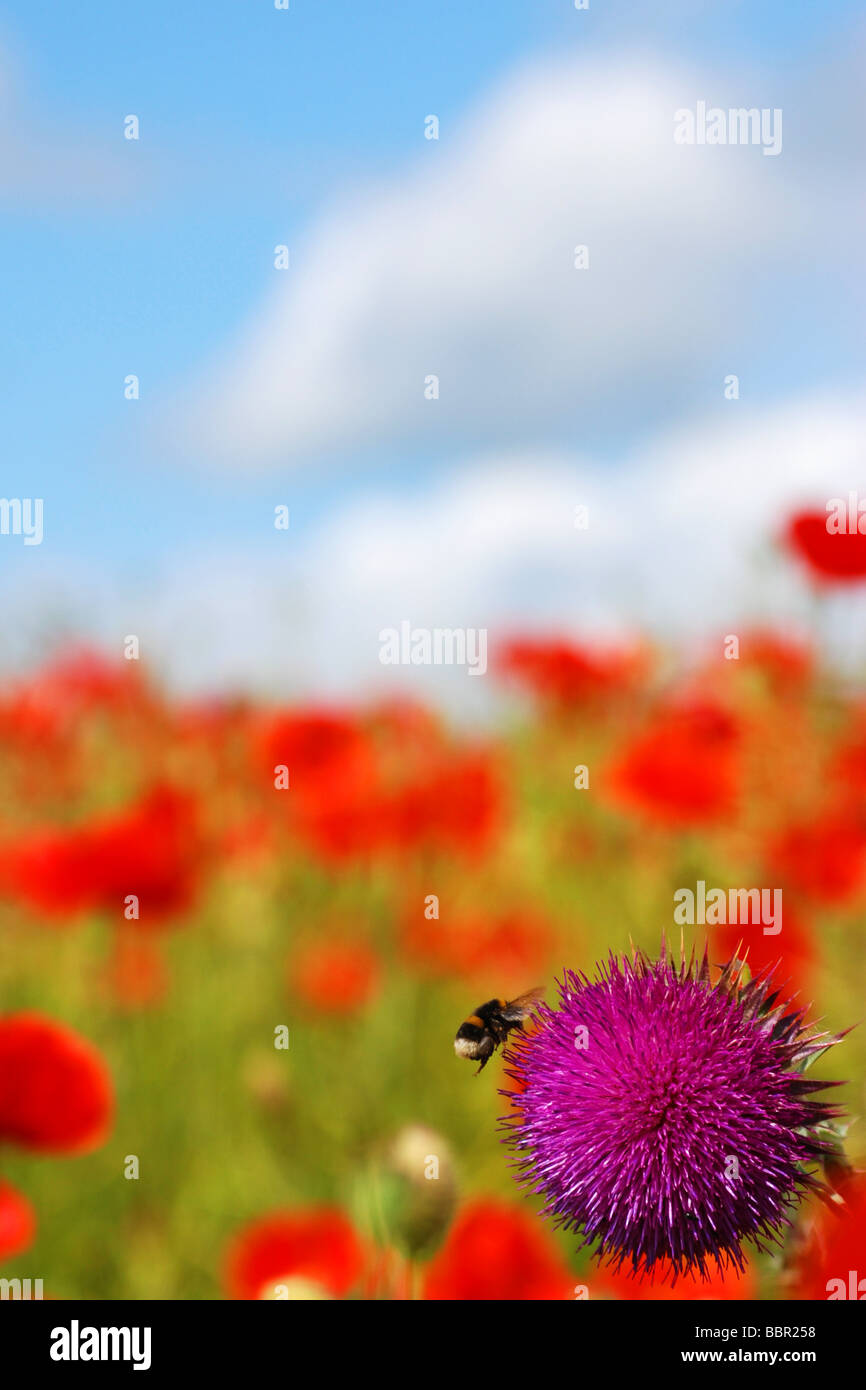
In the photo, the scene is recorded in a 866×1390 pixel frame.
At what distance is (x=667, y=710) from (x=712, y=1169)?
1.37m

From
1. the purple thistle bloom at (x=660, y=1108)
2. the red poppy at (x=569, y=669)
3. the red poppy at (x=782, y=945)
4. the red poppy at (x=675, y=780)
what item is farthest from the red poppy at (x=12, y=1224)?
the red poppy at (x=569, y=669)

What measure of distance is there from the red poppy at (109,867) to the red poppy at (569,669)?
21.3 inches

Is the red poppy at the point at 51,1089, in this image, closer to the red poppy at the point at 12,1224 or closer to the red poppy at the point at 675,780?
the red poppy at the point at 12,1224

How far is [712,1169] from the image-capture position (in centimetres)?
37

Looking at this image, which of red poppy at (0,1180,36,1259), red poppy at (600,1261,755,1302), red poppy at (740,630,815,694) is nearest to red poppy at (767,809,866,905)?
red poppy at (740,630,815,694)

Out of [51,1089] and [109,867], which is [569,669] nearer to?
[109,867]

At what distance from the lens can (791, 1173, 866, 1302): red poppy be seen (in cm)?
36

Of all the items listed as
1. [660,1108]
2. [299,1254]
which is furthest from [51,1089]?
[660,1108]

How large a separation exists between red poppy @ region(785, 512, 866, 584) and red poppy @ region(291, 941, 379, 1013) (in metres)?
0.69

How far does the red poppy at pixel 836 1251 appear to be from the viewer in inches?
14.2

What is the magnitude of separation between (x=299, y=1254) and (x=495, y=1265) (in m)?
0.13

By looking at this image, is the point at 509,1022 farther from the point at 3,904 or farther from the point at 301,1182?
the point at 3,904

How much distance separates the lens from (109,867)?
141 centimetres
